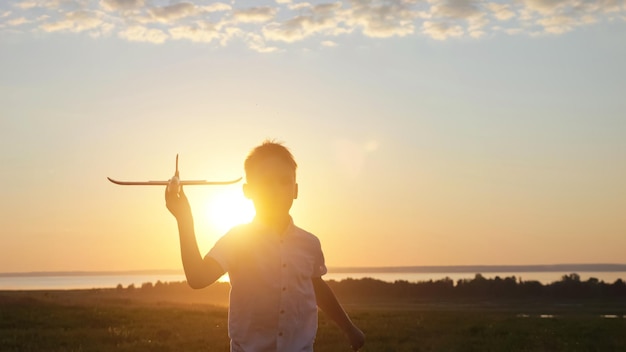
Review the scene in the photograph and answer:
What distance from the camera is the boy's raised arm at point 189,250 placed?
4602 mm

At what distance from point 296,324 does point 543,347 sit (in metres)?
18.1

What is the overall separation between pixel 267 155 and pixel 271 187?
209mm

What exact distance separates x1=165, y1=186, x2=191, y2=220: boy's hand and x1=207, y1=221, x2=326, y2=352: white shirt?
55 centimetres

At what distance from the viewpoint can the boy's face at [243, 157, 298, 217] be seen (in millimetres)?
5258

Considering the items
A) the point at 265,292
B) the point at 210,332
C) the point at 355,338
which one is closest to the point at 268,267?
the point at 265,292

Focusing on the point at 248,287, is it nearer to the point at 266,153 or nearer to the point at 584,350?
the point at 266,153

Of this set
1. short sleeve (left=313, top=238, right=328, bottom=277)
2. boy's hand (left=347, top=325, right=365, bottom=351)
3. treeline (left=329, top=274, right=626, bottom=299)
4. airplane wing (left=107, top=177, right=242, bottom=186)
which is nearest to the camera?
airplane wing (left=107, top=177, right=242, bottom=186)

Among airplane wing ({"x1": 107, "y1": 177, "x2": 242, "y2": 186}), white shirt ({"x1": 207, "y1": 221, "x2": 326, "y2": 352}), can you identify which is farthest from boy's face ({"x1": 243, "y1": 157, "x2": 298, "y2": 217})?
airplane wing ({"x1": 107, "y1": 177, "x2": 242, "y2": 186})

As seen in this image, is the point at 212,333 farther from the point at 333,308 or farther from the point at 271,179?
the point at 271,179

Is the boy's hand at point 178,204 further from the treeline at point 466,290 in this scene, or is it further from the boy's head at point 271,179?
the treeline at point 466,290

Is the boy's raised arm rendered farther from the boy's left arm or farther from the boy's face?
the boy's left arm

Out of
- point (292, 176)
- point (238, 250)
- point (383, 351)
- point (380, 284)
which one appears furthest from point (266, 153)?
point (380, 284)

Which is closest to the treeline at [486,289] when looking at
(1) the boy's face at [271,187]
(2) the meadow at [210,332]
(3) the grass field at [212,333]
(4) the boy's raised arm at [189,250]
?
(2) the meadow at [210,332]

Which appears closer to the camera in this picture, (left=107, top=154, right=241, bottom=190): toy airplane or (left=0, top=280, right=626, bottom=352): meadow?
(left=107, top=154, right=241, bottom=190): toy airplane
